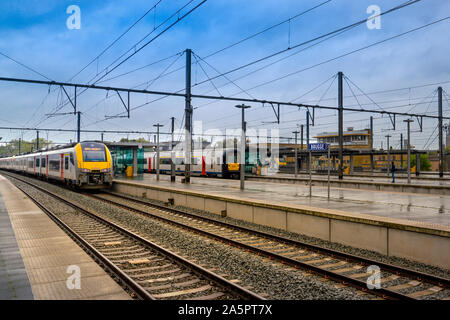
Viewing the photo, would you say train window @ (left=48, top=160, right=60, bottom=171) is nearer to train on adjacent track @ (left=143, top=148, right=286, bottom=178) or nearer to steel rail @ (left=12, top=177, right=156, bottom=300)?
train on adjacent track @ (left=143, top=148, right=286, bottom=178)

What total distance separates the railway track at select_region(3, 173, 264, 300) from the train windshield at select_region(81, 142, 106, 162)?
11.8m

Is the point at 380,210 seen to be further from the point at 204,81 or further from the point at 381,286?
the point at 204,81

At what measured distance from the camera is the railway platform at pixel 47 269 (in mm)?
5059

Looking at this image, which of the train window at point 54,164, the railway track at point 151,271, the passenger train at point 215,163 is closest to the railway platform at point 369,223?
the railway track at point 151,271

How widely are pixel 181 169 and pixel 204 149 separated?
570cm

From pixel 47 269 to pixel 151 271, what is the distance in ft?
5.86

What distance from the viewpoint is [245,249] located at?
840cm

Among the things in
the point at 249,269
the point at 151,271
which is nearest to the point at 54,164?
the point at 151,271

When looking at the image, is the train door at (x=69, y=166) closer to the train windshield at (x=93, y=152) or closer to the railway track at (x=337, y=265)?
the train windshield at (x=93, y=152)

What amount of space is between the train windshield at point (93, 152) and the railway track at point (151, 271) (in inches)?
463

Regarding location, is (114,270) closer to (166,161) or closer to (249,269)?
(249,269)

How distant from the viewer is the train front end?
21281mm

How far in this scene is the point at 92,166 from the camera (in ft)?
70.5
